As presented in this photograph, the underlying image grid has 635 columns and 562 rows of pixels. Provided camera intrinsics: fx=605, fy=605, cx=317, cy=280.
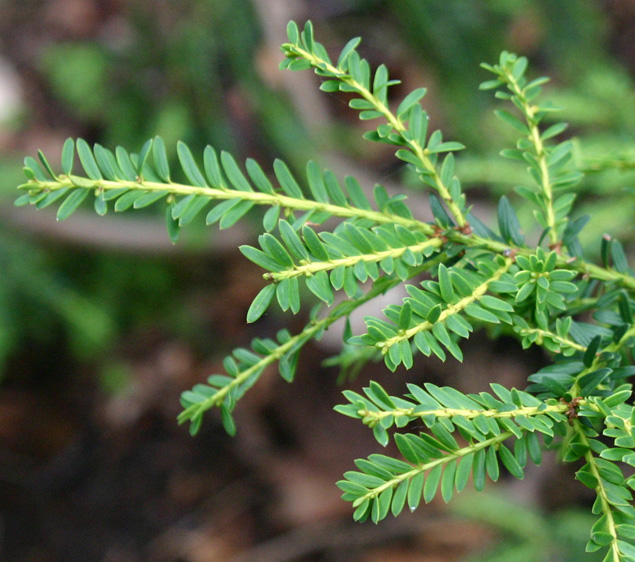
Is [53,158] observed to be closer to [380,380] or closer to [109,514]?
[109,514]

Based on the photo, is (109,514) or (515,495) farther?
(109,514)

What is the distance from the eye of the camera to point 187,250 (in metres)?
2.21

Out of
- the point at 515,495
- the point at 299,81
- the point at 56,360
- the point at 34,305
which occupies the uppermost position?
the point at 299,81

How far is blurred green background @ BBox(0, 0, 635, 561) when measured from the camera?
5.67 feet

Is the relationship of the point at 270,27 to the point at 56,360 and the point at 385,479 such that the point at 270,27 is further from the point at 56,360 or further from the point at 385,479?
the point at 385,479

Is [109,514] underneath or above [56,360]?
underneath

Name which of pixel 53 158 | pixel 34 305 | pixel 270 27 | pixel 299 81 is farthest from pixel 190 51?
pixel 53 158

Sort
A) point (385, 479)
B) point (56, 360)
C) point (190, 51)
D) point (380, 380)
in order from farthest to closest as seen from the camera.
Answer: point (56, 360)
point (380, 380)
point (190, 51)
point (385, 479)

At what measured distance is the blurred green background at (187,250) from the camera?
1729 mm

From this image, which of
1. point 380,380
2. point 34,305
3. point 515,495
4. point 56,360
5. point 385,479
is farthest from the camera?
point 56,360

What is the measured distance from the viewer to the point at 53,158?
2637 millimetres

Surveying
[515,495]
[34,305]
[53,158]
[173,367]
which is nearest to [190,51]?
[34,305]

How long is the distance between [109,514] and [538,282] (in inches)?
92.6

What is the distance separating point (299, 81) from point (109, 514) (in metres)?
1.87
